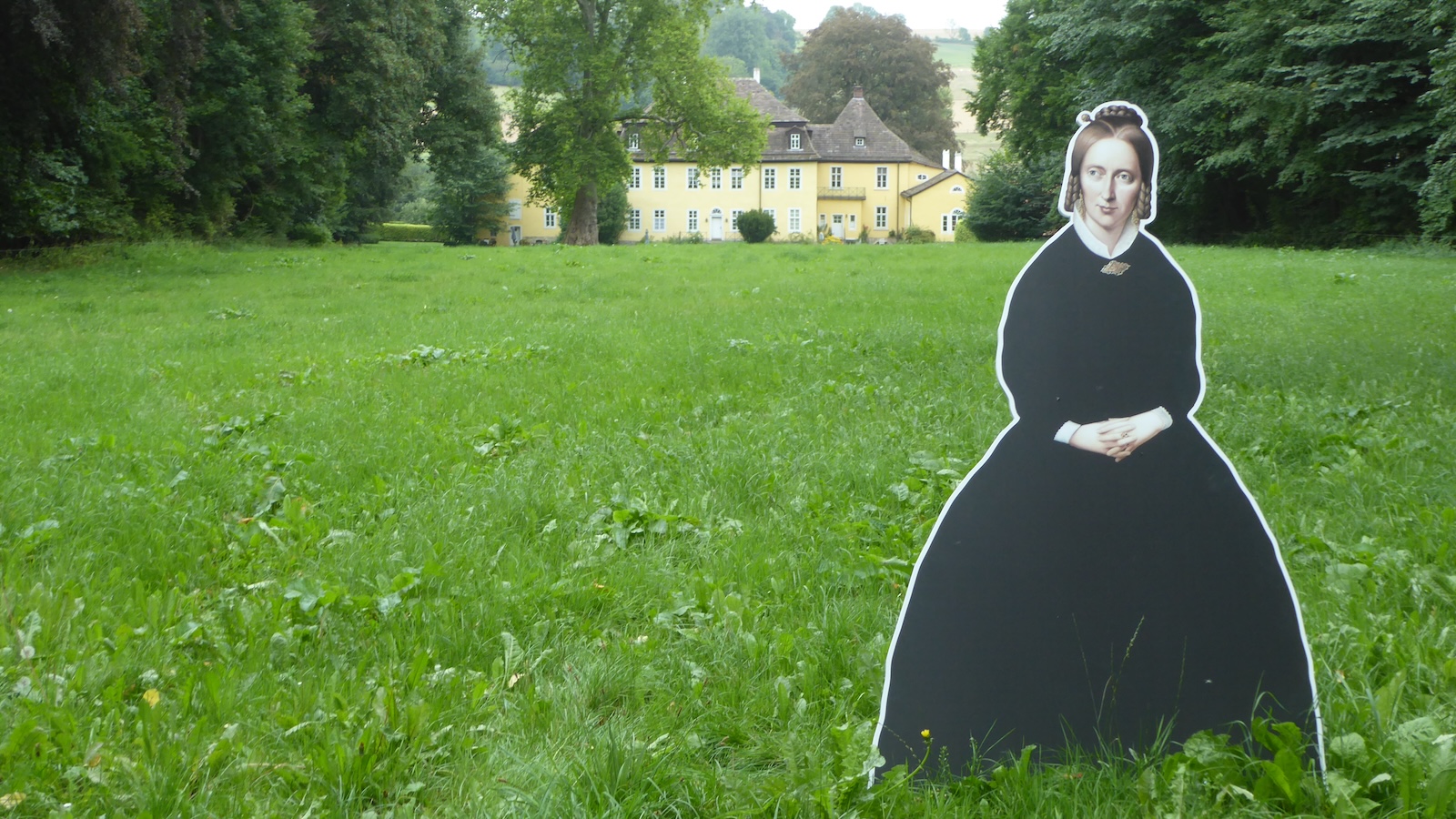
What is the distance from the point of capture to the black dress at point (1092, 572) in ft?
8.33

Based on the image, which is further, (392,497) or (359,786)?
(392,497)

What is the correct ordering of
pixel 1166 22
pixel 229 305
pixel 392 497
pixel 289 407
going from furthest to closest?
pixel 1166 22
pixel 229 305
pixel 289 407
pixel 392 497

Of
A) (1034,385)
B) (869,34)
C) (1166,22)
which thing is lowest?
(1034,385)

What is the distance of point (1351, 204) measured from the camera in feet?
107

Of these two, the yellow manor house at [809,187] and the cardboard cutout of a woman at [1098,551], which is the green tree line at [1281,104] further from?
the yellow manor house at [809,187]

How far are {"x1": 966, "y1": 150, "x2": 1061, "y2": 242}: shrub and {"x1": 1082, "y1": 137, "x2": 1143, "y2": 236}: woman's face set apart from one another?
50.2 m

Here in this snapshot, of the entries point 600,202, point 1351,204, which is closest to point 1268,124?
point 1351,204

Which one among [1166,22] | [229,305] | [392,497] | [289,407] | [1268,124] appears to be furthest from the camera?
[1166,22]

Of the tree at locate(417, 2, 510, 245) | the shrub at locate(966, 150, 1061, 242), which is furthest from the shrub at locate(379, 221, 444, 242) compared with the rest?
the shrub at locate(966, 150, 1061, 242)

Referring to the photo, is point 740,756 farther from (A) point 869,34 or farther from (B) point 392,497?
(A) point 869,34

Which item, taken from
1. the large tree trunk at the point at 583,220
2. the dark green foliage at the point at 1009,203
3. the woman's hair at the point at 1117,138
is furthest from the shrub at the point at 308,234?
the woman's hair at the point at 1117,138

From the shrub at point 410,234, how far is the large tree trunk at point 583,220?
2027 centimetres

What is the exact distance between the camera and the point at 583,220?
47438 millimetres

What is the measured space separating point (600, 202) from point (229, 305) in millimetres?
51713
